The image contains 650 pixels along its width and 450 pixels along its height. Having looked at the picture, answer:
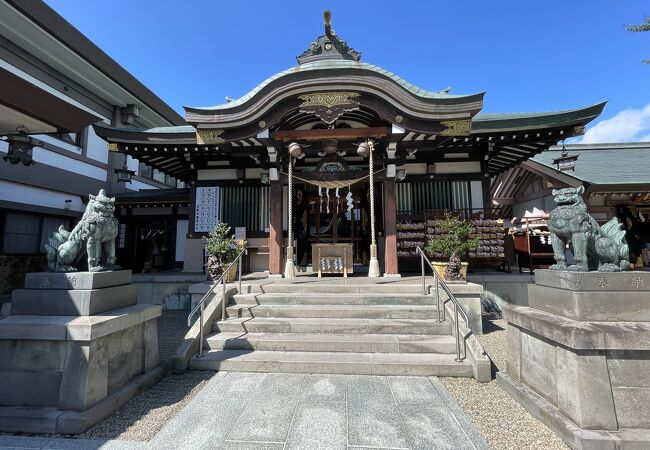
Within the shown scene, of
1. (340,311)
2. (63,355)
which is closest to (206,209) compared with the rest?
(340,311)

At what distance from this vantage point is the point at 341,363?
4285 mm

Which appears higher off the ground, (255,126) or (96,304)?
(255,126)

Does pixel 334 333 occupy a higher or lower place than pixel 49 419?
higher

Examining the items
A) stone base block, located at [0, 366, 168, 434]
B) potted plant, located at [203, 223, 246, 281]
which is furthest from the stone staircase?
stone base block, located at [0, 366, 168, 434]

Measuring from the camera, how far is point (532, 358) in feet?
11.3

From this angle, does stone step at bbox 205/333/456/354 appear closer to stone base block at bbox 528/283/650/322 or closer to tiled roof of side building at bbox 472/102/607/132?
stone base block at bbox 528/283/650/322

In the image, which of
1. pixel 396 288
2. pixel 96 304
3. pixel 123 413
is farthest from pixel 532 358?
pixel 96 304

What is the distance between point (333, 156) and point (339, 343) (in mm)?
5107

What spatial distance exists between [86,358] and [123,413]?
2.54 ft

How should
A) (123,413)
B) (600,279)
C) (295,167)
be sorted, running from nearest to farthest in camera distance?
(600,279) → (123,413) → (295,167)

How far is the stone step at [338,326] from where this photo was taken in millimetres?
5133

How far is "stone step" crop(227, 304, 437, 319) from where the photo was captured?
5473mm

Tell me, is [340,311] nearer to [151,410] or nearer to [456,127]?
[151,410]

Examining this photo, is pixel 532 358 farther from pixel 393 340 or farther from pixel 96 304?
pixel 96 304
